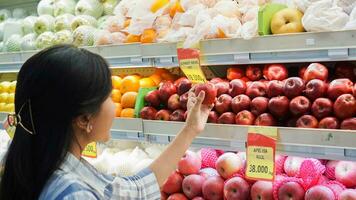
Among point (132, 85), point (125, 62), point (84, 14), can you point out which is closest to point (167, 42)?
point (125, 62)

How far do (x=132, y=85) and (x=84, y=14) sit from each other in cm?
89

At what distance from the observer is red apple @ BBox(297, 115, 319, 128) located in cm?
172

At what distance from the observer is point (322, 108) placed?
5.67ft

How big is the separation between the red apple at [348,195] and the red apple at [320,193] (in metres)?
0.03

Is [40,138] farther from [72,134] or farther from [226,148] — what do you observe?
[226,148]

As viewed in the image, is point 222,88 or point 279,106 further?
point 222,88

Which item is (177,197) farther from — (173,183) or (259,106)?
(259,106)

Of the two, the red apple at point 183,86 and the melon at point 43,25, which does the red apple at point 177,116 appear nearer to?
the red apple at point 183,86

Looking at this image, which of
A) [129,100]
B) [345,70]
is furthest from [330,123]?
[129,100]

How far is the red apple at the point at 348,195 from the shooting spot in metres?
1.73

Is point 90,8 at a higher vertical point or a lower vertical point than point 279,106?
higher

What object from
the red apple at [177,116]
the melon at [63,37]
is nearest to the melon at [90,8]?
the melon at [63,37]

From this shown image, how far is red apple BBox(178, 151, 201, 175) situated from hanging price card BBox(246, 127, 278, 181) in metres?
0.45

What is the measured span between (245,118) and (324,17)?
18.5 inches
